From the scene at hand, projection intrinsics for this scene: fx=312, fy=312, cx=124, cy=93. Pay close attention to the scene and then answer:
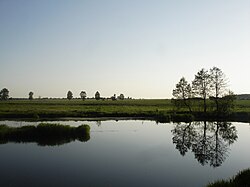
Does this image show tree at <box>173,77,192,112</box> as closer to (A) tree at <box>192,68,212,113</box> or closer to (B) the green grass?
(A) tree at <box>192,68,212,113</box>

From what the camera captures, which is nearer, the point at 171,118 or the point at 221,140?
the point at 221,140

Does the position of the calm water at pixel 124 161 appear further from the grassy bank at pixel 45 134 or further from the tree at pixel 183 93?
the tree at pixel 183 93

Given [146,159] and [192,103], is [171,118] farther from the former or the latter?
[146,159]

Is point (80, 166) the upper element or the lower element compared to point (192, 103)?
lower

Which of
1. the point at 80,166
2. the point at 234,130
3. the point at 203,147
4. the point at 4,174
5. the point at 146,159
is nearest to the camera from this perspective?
the point at 4,174

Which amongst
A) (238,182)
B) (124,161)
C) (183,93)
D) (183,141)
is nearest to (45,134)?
(124,161)

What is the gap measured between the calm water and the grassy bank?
165 cm

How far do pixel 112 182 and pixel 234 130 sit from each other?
34629mm

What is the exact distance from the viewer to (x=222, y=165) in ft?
80.4

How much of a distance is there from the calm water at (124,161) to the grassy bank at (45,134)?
64.8 inches

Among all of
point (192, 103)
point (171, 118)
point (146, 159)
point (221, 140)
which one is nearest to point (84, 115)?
point (171, 118)

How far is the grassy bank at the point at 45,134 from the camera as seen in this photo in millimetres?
34188

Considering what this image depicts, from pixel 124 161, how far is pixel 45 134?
1419 cm

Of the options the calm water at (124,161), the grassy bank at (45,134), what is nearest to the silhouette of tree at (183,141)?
the calm water at (124,161)
